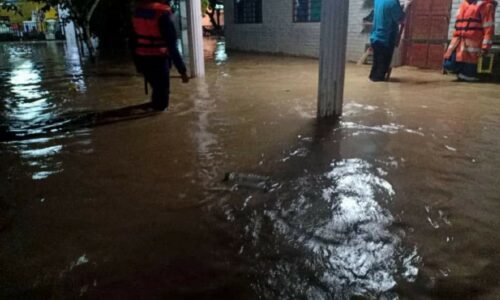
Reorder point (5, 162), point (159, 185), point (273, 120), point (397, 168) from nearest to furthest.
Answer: point (159, 185)
point (397, 168)
point (5, 162)
point (273, 120)

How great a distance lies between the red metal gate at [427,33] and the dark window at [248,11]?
755 centimetres

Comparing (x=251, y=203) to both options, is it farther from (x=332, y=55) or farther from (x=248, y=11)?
(x=248, y=11)

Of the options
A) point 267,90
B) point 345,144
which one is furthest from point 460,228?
point 267,90

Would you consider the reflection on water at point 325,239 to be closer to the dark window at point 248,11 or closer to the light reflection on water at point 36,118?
the light reflection on water at point 36,118

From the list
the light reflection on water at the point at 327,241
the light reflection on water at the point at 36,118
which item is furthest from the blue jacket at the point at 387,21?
the light reflection on water at the point at 36,118

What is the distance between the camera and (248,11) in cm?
1712

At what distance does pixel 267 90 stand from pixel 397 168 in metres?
4.47

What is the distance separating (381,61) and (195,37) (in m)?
4.30

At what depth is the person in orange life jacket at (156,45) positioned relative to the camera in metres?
5.40

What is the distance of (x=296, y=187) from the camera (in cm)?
335

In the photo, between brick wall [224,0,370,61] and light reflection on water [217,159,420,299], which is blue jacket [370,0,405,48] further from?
light reflection on water [217,159,420,299]

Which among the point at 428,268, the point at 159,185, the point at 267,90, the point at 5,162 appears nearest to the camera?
the point at 428,268

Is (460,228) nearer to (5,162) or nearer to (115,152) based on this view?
(115,152)

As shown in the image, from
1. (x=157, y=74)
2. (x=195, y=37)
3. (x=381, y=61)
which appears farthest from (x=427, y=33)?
(x=157, y=74)
